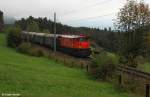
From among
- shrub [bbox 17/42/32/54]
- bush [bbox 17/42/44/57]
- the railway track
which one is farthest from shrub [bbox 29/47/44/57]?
the railway track

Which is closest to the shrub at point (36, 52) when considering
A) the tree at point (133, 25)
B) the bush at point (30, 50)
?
the bush at point (30, 50)

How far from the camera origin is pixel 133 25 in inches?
1682

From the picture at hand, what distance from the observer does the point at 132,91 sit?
22953 millimetres

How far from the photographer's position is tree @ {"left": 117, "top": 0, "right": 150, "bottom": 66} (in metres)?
41.8

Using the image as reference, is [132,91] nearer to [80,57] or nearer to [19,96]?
[19,96]

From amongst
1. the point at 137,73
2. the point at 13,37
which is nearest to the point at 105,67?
the point at 137,73

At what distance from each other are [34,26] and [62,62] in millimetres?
56763

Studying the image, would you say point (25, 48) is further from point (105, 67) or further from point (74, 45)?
point (105, 67)

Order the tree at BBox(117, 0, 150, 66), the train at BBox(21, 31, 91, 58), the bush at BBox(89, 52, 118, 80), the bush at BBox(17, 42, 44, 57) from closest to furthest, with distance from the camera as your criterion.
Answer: the bush at BBox(89, 52, 118, 80) < the tree at BBox(117, 0, 150, 66) < the train at BBox(21, 31, 91, 58) < the bush at BBox(17, 42, 44, 57)

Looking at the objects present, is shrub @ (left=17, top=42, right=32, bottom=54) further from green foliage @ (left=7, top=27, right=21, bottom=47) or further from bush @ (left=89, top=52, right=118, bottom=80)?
bush @ (left=89, top=52, right=118, bottom=80)

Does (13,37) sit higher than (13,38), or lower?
higher

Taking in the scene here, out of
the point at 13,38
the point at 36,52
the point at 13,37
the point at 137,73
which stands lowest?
the point at 36,52

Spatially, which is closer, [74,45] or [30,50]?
[74,45]

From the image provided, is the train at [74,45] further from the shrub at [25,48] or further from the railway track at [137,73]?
the railway track at [137,73]
